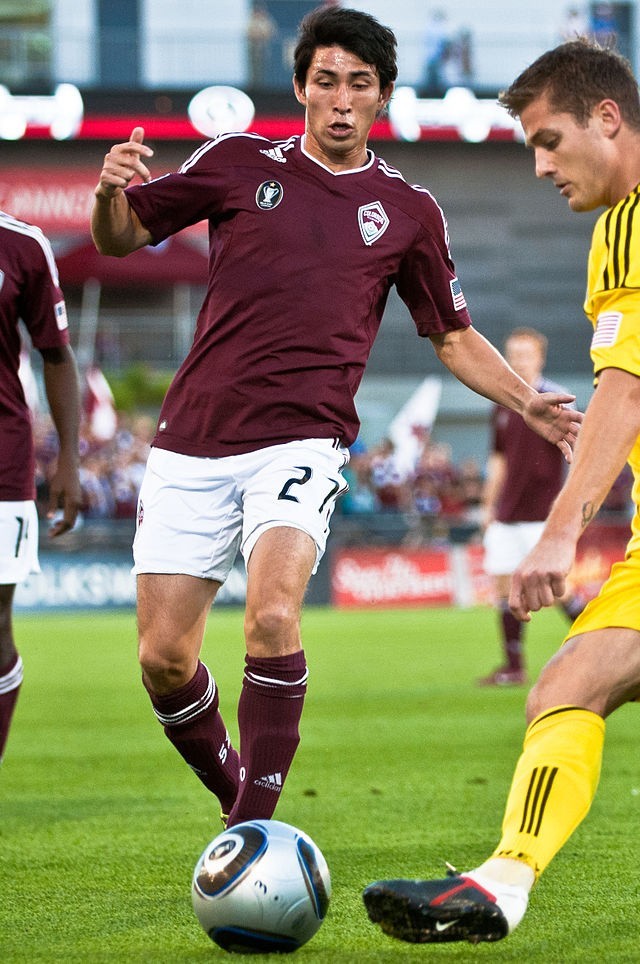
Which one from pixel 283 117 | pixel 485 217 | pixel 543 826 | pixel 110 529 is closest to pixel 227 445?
pixel 543 826

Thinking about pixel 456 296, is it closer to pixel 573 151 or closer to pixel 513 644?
pixel 573 151

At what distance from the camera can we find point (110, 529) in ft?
68.2

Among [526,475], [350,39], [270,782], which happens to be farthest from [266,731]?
[526,475]

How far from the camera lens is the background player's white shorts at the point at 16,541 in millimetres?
5816

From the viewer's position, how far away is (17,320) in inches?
234

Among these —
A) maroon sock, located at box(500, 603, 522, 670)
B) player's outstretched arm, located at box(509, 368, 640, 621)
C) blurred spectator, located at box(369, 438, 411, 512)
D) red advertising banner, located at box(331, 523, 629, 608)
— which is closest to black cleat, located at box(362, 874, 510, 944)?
player's outstretched arm, located at box(509, 368, 640, 621)

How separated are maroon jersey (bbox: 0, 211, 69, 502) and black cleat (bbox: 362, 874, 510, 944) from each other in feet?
9.34

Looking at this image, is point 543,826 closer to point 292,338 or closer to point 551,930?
point 551,930

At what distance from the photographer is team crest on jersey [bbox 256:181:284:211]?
4.92 metres

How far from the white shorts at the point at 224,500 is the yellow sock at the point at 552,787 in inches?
47.2

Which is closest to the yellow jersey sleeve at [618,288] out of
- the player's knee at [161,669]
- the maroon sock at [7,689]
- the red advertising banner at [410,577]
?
the player's knee at [161,669]

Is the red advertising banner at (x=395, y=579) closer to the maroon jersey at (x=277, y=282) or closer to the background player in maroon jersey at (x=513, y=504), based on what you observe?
the background player in maroon jersey at (x=513, y=504)

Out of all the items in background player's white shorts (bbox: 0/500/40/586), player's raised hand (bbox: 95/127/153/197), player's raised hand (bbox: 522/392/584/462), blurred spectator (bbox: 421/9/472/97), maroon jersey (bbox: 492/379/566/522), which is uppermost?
player's raised hand (bbox: 95/127/153/197)

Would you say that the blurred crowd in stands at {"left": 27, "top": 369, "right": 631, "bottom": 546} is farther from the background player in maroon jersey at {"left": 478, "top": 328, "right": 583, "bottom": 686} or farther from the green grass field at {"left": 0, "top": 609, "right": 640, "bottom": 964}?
the background player in maroon jersey at {"left": 478, "top": 328, "right": 583, "bottom": 686}
